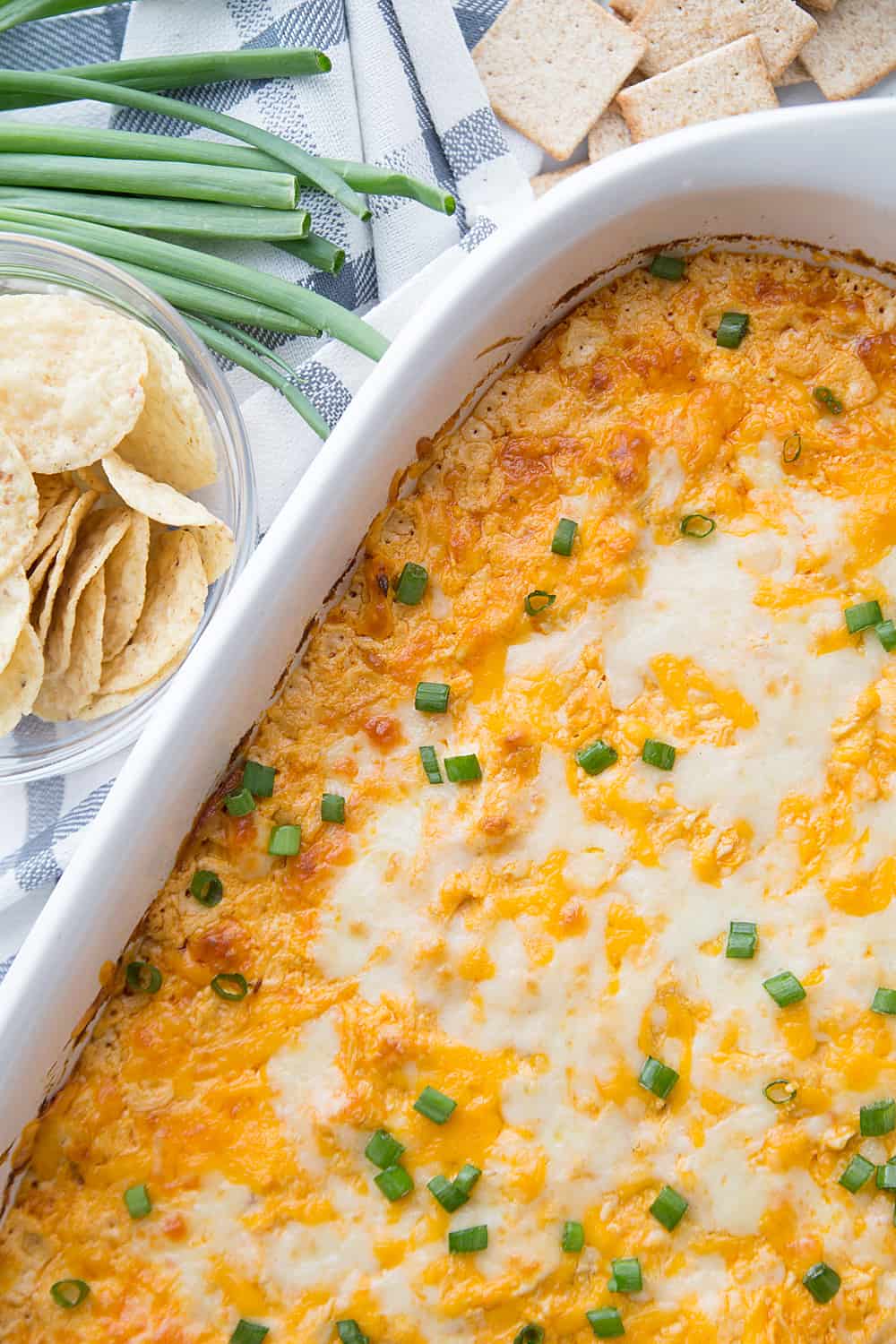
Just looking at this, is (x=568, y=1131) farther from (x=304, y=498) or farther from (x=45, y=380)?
(x=45, y=380)

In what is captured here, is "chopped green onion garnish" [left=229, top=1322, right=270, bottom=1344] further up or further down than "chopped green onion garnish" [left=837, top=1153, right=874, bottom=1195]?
further up

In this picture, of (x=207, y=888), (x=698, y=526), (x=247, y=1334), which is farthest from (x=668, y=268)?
(x=247, y=1334)

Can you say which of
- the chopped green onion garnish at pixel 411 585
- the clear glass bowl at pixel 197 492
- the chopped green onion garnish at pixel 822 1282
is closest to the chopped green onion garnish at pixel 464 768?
the chopped green onion garnish at pixel 411 585

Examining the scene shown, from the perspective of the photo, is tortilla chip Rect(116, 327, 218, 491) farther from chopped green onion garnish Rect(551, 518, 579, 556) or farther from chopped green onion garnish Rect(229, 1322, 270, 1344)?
chopped green onion garnish Rect(229, 1322, 270, 1344)

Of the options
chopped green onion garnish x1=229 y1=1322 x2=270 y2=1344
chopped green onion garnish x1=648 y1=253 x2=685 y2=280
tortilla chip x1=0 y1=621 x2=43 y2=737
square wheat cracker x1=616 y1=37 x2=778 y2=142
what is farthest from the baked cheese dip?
square wheat cracker x1=616 y1=37 x2=778 y2=142

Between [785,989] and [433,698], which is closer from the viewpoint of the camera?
[785,989]

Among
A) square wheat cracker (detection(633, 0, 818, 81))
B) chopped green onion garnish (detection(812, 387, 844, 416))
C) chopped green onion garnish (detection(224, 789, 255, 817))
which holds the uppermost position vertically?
square wheat cracker (detection(633, 0, 818, 81))

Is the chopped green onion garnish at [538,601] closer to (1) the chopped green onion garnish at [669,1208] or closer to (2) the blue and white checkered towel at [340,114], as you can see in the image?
(2) the blue and white checkered towel at [340,114]

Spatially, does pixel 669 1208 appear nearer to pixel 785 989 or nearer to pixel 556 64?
pixel 785 989
